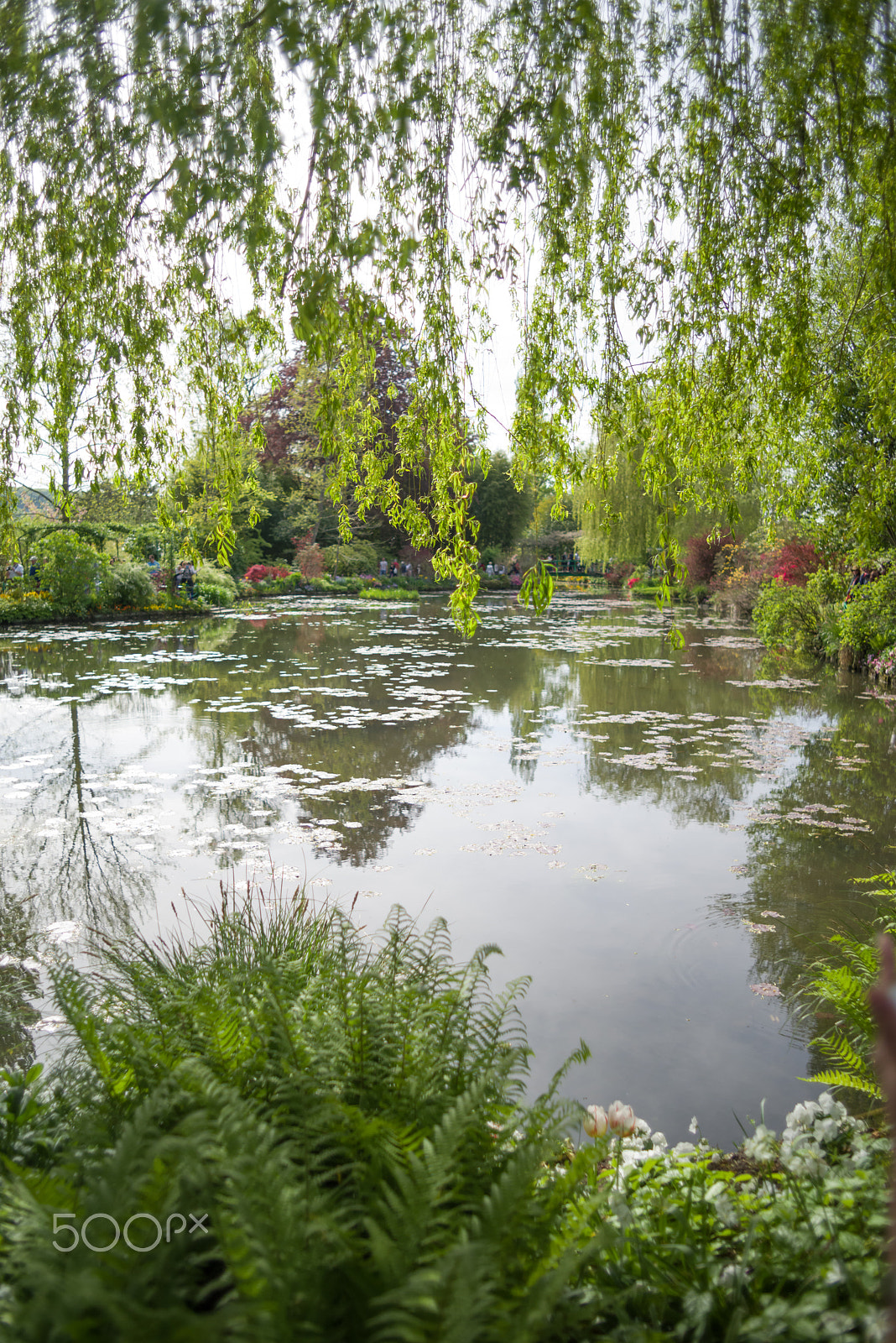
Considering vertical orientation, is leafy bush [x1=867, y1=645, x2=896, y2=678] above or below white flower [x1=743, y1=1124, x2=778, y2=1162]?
above

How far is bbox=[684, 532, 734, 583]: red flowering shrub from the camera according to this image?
2650 centimetres

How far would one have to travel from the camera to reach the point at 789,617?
15.2m

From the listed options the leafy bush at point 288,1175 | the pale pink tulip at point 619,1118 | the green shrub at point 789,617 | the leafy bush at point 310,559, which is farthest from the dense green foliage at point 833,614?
the leafy bush at point 310,559

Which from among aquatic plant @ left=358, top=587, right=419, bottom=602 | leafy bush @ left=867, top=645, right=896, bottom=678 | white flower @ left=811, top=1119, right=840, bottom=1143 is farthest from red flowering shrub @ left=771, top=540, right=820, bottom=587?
aquatic plant @ left=358, top=587, right=419, bottom=602

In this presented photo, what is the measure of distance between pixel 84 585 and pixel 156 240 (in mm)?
18018

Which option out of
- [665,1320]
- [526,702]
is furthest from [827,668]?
[665,1320]

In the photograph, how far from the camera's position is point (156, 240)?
3.37m

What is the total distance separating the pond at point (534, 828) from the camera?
361 centimetres

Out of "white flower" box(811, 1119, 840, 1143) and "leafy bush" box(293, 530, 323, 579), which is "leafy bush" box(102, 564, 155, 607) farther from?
"white flower" box(811, 1119, 840, 1143)

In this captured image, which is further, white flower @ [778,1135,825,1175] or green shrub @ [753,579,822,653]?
green shrub @ [753,579,822,653]

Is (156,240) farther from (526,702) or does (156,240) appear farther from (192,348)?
(526,702)

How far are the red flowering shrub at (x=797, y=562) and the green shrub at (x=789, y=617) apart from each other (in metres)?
0.18

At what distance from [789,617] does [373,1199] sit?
1534 centimetres

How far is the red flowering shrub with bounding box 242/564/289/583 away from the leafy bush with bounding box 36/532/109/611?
33.1 feet
